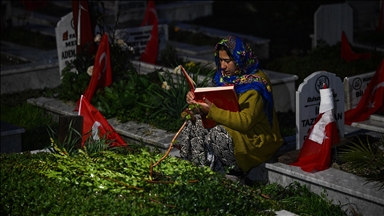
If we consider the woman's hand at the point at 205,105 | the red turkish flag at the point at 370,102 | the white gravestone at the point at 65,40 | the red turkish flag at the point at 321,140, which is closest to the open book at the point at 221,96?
the woman's hand at the point at 205,105

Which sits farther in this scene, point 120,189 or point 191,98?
point 191,98

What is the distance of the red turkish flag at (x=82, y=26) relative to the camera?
34.2ft

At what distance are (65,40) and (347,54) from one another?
3.92m

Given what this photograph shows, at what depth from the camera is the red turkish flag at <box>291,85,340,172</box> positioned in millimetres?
6941

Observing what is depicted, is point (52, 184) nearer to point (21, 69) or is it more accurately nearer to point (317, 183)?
point (317, 183)

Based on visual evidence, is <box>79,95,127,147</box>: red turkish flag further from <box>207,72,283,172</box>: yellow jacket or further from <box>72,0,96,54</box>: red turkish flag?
<box>72,0,96,54</box>: red turkish flag

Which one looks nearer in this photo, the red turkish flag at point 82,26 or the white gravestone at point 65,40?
the red turkish flag at point 82,26

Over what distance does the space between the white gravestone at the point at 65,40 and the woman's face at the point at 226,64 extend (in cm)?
427

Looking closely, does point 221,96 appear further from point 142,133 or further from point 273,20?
point 273,20

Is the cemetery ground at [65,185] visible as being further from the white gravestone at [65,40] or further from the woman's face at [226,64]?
the woman's face at [226,64]

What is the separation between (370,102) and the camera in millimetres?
8609

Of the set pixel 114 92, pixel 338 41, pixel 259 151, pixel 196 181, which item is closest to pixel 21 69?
pixel 114 92

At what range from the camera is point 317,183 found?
22.0ft

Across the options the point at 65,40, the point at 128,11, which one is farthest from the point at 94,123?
the point at 128,11
